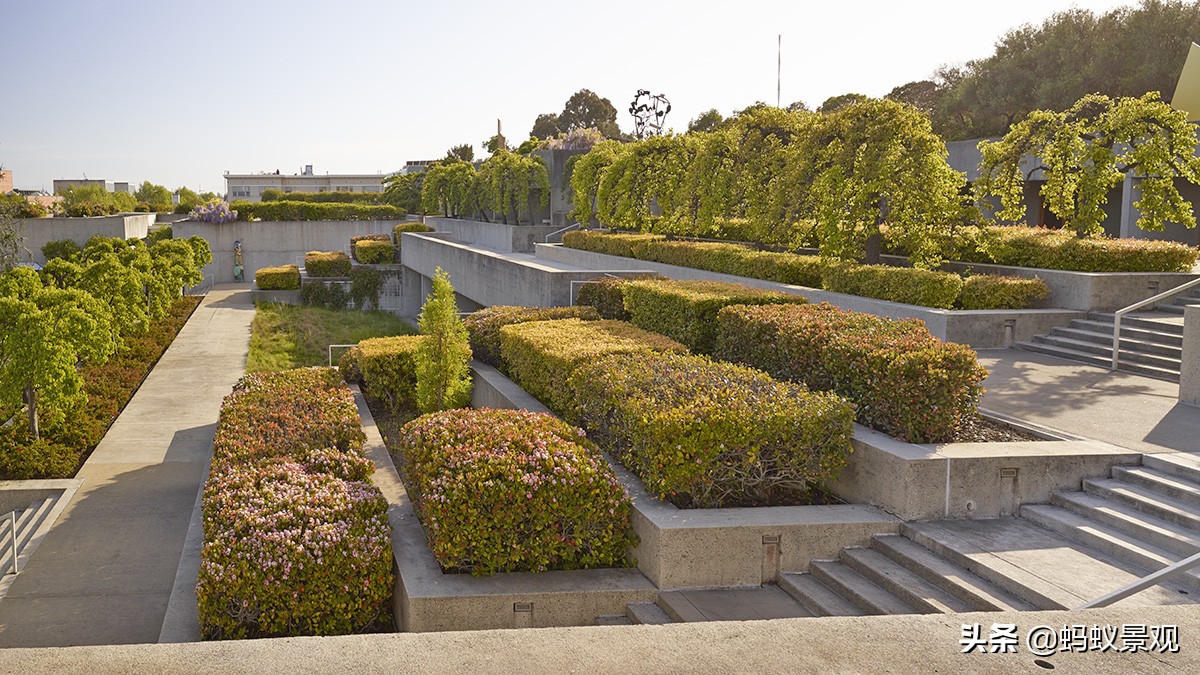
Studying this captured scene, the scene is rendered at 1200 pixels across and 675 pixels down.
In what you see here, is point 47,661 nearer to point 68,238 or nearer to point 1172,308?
point 1172,308

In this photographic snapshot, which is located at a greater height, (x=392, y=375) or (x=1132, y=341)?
(x=1132, y=341)

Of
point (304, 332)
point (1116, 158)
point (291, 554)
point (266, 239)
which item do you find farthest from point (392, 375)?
point (266, 239)

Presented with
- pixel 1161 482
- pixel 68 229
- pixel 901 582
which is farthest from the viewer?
pixel 68 229

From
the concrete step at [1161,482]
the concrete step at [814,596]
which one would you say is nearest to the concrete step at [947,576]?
the concrete step at [814,596]

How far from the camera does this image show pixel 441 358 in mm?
10938

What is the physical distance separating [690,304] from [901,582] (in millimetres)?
5113

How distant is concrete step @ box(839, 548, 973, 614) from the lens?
5.38 m

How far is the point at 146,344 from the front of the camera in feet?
71.3

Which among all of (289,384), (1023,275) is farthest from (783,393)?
(1023,275)

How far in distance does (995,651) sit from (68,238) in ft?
168

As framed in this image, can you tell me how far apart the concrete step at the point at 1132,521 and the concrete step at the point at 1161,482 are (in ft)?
0.90

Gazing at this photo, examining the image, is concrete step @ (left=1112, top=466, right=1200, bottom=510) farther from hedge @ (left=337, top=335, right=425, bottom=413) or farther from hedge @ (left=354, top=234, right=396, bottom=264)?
hedge @ (left=354, top=234, right=396, bottom=264)

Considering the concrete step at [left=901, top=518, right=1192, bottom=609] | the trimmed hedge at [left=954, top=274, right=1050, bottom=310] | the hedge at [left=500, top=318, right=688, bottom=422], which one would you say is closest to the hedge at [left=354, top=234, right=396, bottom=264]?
the hedge at [left=500, top=318, right=688, bottom=422]

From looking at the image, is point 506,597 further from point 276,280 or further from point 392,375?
point 276,280
